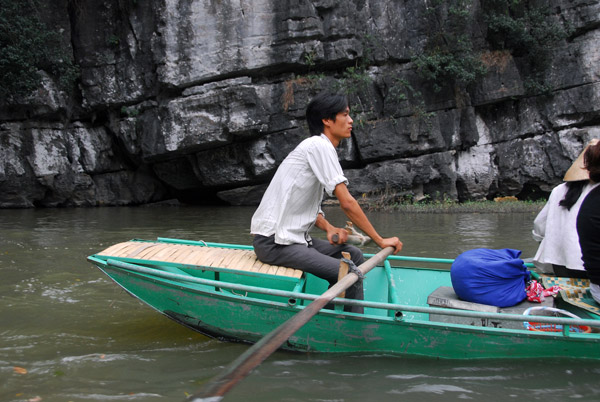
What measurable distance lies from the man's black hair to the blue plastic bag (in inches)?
54.9

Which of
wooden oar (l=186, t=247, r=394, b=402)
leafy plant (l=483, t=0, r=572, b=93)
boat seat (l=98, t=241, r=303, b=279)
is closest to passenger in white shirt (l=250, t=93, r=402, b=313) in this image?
boat seat (l=98, t=241, r=303, b=279)

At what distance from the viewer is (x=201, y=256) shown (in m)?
3.83

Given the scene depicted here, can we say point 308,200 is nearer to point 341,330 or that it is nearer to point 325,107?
point 325,107

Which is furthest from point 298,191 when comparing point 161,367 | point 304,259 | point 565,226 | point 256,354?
point 565,226

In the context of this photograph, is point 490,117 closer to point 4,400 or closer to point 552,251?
point 552,251

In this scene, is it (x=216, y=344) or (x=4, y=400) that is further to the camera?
(x=216, y=344)

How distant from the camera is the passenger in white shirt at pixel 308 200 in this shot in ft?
10.9

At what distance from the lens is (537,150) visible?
18031mm

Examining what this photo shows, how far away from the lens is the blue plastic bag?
11.1 ft

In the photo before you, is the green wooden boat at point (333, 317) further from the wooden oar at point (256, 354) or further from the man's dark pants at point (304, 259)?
the wooden oar at point (256, 354)

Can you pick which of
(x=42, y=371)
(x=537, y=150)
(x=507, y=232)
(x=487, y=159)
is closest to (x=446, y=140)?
(x=487, y=159)

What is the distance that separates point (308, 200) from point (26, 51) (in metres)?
15.8

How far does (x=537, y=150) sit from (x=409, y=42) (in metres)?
6.28

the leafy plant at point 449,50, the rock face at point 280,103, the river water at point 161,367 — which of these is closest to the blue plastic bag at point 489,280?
the river water at point 161,367
